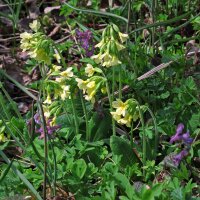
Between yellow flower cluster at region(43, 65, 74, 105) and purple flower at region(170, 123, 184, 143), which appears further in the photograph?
yellow flower cluster at region(43, 65, 74, 105)

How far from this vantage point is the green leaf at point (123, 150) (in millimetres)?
2668

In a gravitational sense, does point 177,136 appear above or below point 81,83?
below

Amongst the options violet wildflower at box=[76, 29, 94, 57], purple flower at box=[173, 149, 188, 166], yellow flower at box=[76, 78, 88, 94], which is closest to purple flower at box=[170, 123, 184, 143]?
purple flower at box=[173, 149, 188, 166]

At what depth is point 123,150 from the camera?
2.69 m

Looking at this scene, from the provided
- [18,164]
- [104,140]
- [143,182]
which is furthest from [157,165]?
[18,164]

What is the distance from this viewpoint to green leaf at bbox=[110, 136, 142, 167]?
2.67 metres

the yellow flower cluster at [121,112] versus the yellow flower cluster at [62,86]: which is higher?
the yellow flower cluster at [62,86]

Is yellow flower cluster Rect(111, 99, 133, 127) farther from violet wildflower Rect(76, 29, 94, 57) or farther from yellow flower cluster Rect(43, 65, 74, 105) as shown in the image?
violet wildflower Rect(76, 29, 94, 57)

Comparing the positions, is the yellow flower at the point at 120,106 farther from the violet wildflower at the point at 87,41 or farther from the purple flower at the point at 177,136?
the violet wildflower at the point at 87,41

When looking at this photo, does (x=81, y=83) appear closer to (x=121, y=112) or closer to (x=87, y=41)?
(x=121, y=112)

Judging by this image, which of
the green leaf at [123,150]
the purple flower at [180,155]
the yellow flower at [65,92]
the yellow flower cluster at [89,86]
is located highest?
the yellow flower cluster at [89,86]

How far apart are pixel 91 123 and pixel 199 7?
4.91 feet

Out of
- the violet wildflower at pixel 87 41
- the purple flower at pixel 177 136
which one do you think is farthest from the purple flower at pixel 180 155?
the violet wildflower at pixel 87 41

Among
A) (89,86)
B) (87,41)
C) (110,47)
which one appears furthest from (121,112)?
(87,41)
